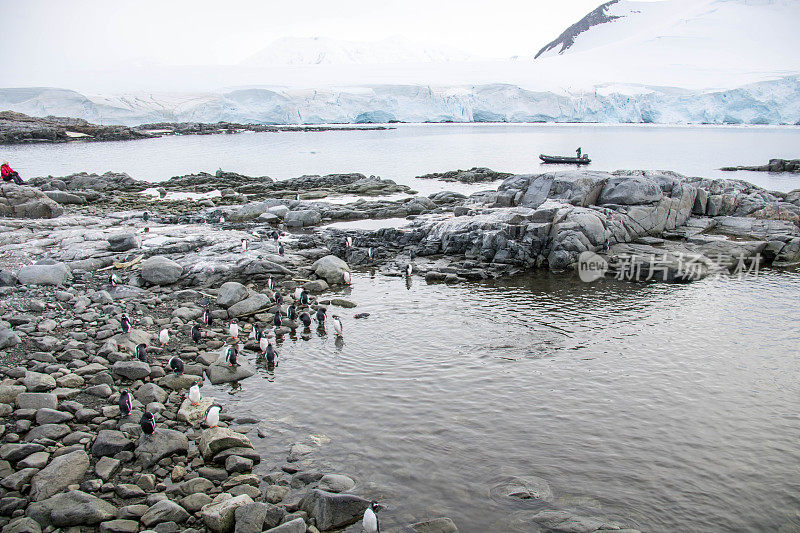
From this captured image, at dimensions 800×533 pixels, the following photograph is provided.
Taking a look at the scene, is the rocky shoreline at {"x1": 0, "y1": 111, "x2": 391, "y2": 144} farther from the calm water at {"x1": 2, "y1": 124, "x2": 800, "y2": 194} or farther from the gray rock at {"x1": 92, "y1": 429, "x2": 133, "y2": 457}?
the gray rock at {"x1": 92, "y1": 429, "x2": 133, "y2": 457}

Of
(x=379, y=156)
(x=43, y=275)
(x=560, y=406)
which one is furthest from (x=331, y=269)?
(x=379, y=156)

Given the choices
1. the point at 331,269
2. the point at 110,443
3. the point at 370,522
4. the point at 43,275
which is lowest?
the point at 370,522

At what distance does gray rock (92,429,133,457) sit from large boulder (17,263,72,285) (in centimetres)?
1062

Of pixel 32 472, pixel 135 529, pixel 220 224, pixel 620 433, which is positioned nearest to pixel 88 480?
pixel 32 472

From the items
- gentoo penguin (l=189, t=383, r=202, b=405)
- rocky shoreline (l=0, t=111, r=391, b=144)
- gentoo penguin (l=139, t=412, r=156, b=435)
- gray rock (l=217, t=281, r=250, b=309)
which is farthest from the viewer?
rocky shoreline (l=0, t=111, r=391, b=144)

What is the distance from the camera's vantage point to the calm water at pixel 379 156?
5966 centimetres

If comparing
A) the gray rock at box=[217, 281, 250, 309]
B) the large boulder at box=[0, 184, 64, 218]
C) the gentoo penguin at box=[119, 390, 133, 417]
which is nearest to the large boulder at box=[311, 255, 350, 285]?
the gray rock at box=[217, 281, 250, 309]

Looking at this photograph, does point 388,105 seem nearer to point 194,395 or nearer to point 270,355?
point 270,355

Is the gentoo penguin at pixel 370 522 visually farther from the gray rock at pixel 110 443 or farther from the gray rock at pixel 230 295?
the gray rock at pixel 230 295

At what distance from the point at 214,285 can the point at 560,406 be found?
13702 millimetres

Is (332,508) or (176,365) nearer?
(332,508)

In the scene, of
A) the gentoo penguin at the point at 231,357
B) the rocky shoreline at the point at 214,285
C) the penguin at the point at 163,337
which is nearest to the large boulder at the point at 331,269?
the rocky shoreline at the point at 214,285

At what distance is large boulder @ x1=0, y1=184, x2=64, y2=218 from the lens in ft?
98.9

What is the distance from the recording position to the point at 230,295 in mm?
17938
